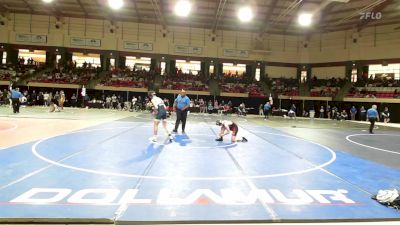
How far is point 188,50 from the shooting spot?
44031mm

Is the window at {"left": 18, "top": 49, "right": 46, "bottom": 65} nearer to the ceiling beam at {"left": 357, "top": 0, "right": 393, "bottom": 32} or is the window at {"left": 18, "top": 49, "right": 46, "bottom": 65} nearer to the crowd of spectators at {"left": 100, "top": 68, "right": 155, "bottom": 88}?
the crowd of spectators at {"left": 100, "top": 68, "right": 155, "bottom": 88}

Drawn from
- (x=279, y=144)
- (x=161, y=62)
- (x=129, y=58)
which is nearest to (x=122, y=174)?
(x=279, y=144)

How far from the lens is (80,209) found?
4.75 meters

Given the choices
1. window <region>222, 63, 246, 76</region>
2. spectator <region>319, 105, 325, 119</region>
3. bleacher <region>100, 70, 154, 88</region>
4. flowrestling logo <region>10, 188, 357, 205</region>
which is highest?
window <region>222, 63, 246, 76</region>

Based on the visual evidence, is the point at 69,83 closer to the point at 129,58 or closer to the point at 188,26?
the point at 129,58

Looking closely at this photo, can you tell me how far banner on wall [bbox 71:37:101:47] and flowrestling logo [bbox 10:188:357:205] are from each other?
1575 inches

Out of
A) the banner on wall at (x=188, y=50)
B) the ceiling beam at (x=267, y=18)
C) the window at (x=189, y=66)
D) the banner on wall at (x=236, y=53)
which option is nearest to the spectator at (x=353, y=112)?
the ceiling beam at (x=267, y=18)

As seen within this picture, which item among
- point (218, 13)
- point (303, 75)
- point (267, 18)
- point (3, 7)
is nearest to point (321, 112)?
point (303, 75)

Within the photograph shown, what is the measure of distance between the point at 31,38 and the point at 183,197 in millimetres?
43252

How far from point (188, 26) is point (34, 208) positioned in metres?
41.1

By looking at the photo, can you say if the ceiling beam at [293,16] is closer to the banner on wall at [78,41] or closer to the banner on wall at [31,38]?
the banner on wall at [78,41]

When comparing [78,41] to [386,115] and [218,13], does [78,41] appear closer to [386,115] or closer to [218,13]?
[218,13]

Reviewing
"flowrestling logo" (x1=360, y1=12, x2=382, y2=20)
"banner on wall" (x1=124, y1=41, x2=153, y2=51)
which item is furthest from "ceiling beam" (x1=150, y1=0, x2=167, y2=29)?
"flowrestling logo" (x1=360, y1=12, x2=382, y2=20)

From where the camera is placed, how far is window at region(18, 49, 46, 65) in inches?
1768
